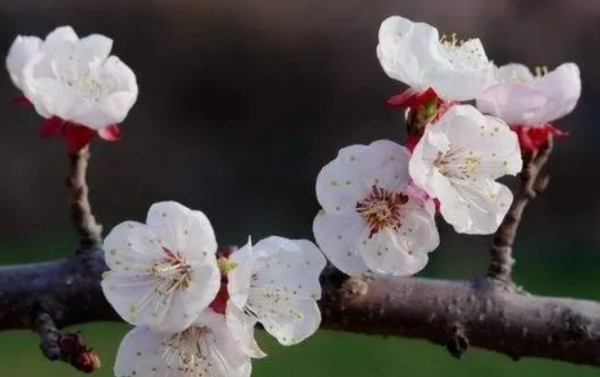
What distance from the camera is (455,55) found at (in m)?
0.79

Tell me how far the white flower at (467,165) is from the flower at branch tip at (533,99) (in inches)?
1.6

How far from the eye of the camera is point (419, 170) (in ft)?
2.42

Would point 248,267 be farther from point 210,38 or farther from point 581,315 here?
point 210,38

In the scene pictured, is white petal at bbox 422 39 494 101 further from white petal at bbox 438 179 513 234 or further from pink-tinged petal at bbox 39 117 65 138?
pink-tinged petal at bbox 39 117 65 138

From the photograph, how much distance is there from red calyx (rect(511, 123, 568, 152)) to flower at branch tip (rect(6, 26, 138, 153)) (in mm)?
248

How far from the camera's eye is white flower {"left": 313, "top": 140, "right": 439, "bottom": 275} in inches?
29.8

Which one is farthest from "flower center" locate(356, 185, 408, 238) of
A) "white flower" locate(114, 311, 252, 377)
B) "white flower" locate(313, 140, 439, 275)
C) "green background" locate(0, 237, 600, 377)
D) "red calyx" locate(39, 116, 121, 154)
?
"green background" locate(0, 237, 600, 377)

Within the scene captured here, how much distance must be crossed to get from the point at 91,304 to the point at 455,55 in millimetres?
275

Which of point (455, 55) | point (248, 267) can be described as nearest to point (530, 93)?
point (455, 55)

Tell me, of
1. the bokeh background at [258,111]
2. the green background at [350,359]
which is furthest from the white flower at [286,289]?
Answer: the bokeh background at [258,111]

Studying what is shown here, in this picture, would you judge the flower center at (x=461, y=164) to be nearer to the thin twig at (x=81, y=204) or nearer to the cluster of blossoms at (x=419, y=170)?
the cluster of blossoms at (x=419, y=170)

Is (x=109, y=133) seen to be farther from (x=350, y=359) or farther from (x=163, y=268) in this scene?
(x=350, y=359)

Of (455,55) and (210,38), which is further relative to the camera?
(210,38)

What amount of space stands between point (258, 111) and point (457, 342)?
8.99 feet
